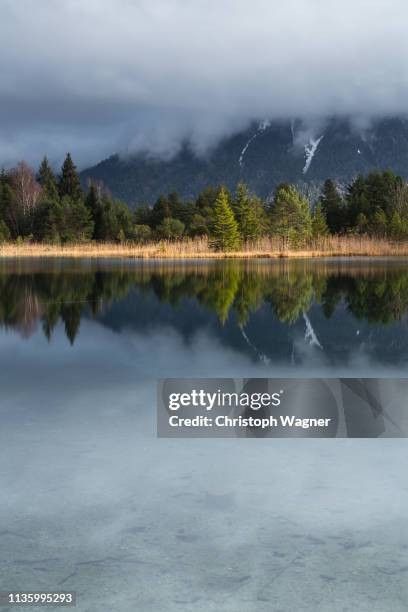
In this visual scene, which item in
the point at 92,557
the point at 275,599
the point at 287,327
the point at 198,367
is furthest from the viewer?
the point at 287,327

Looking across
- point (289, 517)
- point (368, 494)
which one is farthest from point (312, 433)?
point (289, 517)

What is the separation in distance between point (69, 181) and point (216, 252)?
30518 mm

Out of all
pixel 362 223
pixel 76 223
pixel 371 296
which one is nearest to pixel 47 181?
pixel 76 223

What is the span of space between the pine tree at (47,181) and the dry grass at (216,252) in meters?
14.9

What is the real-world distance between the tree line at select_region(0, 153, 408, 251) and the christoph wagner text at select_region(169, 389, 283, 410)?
44.5 metres

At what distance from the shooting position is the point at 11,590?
10.8 ft

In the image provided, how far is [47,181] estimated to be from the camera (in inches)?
2948

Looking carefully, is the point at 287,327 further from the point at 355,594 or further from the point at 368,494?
the point at 355,594

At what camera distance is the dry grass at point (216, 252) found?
158ft

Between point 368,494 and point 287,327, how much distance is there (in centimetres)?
860

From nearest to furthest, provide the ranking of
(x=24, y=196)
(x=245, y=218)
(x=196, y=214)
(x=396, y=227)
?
(x=245, y=218) < (x=396, y=227) < (x=196, y=214) < (x=24, y=196)

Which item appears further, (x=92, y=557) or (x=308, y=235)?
(x=308, y=235)

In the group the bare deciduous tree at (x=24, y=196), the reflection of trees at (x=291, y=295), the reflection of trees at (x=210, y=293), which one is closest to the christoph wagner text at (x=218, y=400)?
the reflection of trees at (x=210, y=293)

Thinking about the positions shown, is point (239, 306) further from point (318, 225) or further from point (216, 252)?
point (318, 225)
